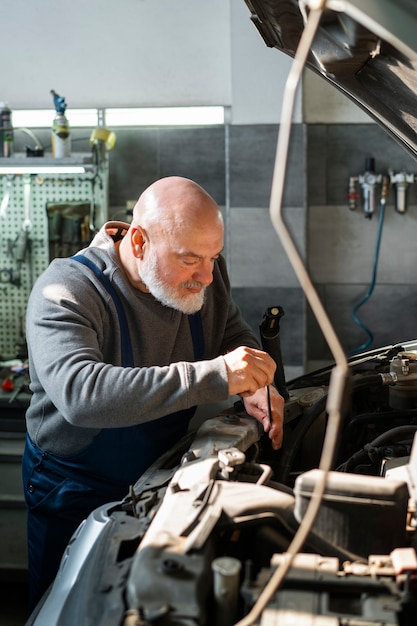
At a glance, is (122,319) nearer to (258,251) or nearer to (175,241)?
(175,241)

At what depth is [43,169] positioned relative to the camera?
11.2 feet

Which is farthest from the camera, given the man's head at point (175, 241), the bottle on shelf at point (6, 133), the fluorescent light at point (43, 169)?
the bottle on shelf at point (6, 133)

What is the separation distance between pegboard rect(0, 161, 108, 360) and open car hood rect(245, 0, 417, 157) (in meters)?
2.05

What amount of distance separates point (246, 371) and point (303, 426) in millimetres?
423

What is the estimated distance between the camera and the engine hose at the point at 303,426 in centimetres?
192

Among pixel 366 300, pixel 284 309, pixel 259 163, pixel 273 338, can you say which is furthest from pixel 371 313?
pixel 273 338

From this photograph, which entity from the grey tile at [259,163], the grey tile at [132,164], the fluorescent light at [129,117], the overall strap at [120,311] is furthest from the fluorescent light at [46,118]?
the overall strap at [120,311]

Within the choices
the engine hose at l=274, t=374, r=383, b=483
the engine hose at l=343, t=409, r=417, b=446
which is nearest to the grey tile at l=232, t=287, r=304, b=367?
the engine hose at l=274, t=374, r=383, b=483

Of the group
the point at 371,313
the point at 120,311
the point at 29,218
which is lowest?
the point at 371,313

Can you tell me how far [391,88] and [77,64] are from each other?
2.56 m

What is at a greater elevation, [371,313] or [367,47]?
[367,47]

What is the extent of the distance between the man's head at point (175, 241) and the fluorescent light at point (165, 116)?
6.07 feet

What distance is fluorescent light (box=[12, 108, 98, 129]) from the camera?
369cm

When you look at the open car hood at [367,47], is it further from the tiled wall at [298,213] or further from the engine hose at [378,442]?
the tiled wall at [298,213]
